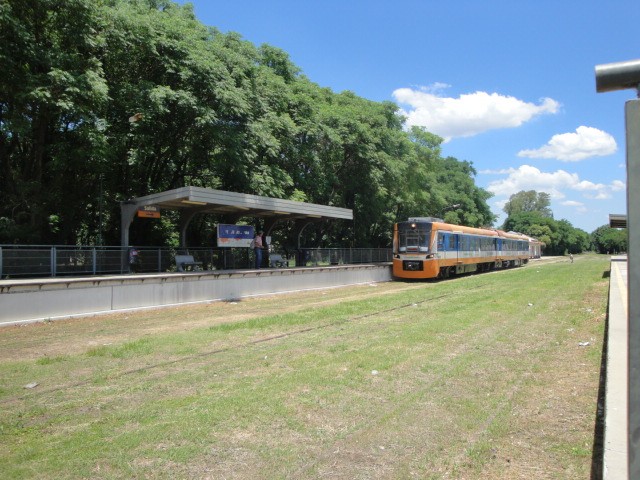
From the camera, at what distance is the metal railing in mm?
14406

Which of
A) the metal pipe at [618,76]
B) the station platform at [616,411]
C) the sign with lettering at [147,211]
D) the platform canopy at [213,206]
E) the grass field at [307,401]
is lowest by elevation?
the grass field at [307,401]

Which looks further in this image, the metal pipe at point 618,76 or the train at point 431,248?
the train at point 431,248

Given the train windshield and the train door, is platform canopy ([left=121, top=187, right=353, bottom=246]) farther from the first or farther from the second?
the train door

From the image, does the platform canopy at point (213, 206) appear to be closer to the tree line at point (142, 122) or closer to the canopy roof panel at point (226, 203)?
the canopy roof panel at point (226, 203)

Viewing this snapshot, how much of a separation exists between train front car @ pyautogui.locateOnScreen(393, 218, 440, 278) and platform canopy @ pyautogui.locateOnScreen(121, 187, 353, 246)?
16.4 feet

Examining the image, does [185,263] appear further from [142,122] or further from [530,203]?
[530,203]

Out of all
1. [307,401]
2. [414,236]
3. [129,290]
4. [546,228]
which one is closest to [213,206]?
[129,290]

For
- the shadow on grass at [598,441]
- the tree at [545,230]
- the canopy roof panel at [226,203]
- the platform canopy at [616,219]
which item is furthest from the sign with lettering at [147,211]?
the tree at [545,230]

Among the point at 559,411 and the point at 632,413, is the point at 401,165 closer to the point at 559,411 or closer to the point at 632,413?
the point at 559,411

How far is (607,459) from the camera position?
3.72m

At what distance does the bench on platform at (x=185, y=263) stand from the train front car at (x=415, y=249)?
40.7ft

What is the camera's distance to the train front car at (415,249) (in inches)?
1064

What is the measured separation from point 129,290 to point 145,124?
8074mm

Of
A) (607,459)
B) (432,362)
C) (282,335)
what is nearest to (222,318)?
(282,335)
